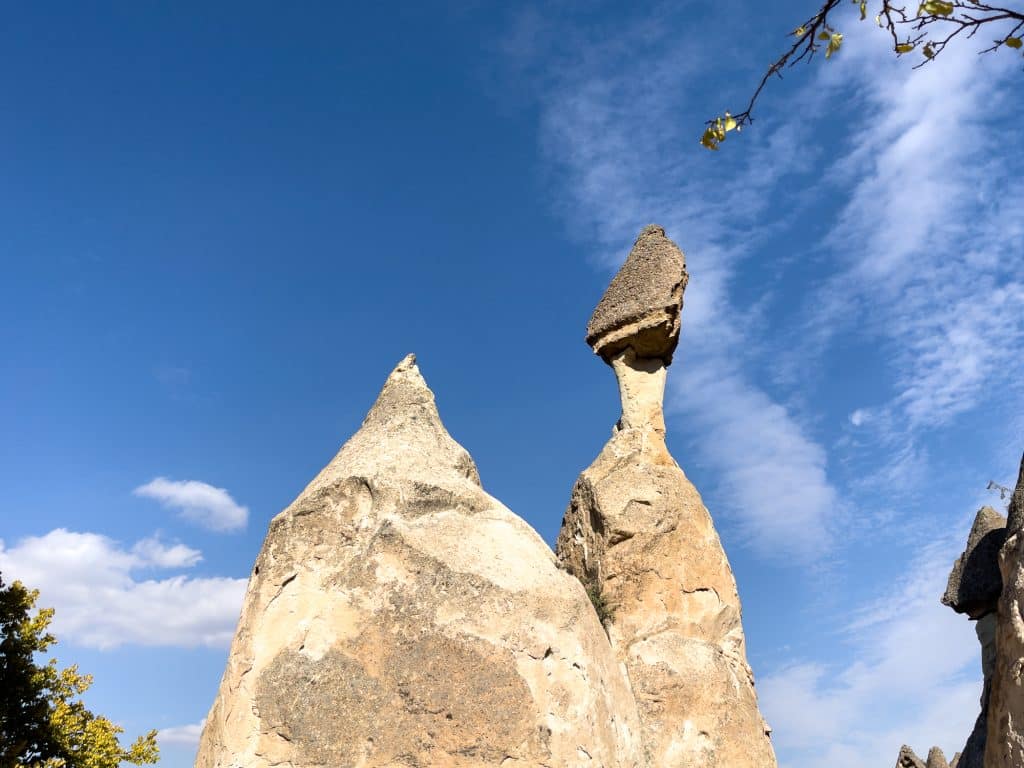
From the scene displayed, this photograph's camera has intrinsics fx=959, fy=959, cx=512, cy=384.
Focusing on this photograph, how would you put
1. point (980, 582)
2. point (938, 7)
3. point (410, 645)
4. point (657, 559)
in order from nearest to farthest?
1. point (938, 7)
2. point (410, 645)
3. point (657, 559)
4. point (980, 582)

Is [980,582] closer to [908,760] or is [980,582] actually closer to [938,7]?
[908,760]

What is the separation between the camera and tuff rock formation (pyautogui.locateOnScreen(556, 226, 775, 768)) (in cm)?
898

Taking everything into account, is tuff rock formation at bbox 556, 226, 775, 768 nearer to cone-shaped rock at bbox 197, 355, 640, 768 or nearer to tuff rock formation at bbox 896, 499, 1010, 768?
cone-shaped rock at bbox 197, 355, 640, 768

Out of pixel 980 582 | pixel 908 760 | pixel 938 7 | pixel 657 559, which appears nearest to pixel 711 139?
pixel 938 7

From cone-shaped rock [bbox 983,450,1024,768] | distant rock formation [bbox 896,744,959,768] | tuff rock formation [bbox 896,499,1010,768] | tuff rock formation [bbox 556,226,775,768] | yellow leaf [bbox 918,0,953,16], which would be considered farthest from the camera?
distant rock formation [bbox 896,744,959,768]

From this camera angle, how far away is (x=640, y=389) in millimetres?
11750

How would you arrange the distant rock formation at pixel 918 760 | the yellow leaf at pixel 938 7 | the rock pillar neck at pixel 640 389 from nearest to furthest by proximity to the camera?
the yellow leaf at pixel 938 7
the rock pillar neck at pixel 640 389
the distant rock formation at pixel 918 760

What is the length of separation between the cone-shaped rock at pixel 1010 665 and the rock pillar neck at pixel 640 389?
5.32 m

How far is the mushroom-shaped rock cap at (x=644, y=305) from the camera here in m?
11.5

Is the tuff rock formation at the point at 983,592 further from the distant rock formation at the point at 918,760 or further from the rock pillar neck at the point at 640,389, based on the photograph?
the distant rock formation at the point at 918,760

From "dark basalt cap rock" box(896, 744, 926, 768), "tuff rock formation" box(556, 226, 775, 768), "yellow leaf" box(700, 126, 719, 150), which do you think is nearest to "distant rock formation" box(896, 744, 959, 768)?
"dark basalt cap rock" box(896, 744, 926, 768)

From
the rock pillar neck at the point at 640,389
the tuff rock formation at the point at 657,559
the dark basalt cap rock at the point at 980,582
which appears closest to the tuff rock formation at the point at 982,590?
the dark basalt cap rock at the point at 980,582

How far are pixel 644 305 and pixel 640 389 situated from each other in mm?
1034

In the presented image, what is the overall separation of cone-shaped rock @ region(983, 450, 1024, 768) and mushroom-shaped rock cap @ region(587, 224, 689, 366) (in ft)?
18.2
